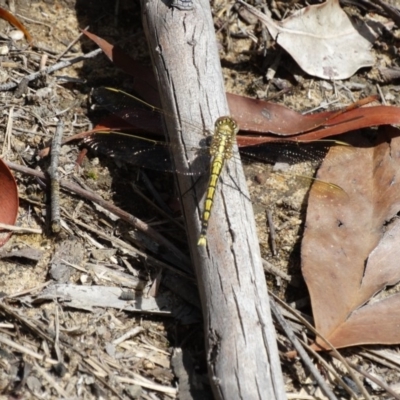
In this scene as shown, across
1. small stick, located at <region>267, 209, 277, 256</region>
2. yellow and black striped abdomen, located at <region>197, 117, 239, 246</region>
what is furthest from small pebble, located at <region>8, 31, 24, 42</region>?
small stick, located at <region>267, 209, 277, 256</region>

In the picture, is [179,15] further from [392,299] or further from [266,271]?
[392,299]

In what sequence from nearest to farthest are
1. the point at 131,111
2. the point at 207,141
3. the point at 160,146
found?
the point at 207,141, the point at 160,146, the point at 131,111

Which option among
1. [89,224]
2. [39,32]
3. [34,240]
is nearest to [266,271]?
[89,224]

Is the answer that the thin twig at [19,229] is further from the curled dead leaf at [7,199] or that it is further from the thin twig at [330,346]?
the thin twig at [330,346]

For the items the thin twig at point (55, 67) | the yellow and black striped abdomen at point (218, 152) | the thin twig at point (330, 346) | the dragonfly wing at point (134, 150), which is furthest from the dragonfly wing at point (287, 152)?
the thin twig at point (55, 67)

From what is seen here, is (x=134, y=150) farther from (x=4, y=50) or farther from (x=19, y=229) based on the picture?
(x=4, y=50)

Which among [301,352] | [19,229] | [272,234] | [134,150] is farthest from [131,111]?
[301,352]
